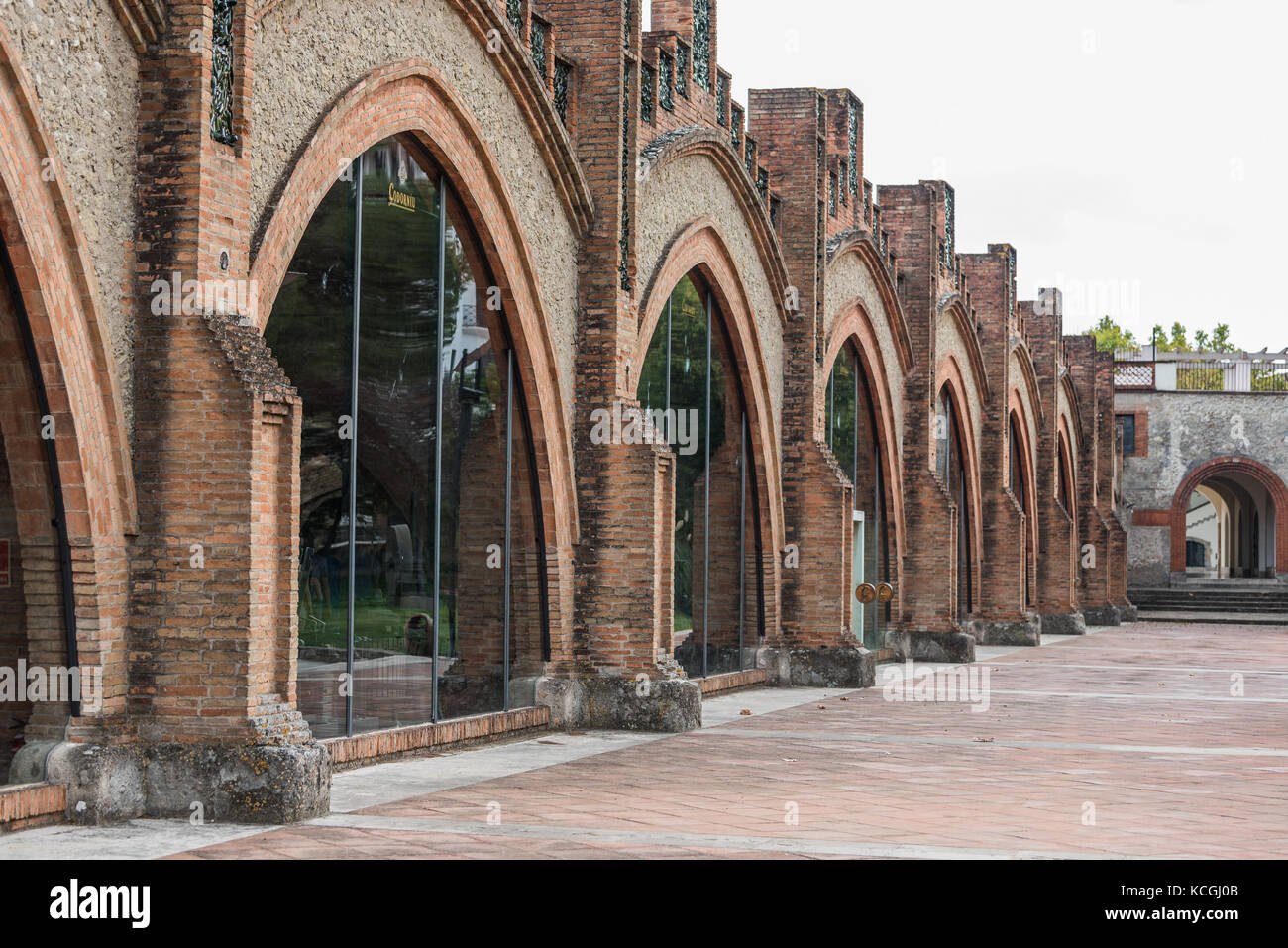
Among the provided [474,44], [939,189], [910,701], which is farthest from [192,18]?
[939,189]

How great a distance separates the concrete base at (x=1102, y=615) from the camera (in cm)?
4419

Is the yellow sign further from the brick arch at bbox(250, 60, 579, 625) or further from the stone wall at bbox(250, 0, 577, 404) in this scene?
the stone wall at bbox(250, 0, 577, 404)

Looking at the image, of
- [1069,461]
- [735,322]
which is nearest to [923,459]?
[735,322]

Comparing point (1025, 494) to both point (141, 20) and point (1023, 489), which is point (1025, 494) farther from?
point (141, 20)

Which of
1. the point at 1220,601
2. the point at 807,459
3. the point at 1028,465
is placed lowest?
the point at 1220,601

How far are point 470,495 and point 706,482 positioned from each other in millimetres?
5864

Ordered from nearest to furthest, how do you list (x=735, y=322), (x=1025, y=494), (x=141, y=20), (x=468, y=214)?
(x=141, y=20)
(x=468, y=214)
(x=735, y=322)
(x=1025, y=494)

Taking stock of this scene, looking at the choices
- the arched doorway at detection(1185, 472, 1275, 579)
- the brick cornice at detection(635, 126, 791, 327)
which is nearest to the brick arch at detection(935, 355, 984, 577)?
the brick cornice at detection(635, 126, 791, 327)

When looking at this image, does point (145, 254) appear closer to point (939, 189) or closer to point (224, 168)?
point (224, 168)

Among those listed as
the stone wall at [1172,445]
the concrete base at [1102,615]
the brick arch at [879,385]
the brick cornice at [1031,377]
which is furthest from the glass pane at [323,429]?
the stone wall at [1172,445]

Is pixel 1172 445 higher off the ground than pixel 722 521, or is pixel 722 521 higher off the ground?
pixel 1172 445

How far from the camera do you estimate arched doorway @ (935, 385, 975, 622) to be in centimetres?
2938

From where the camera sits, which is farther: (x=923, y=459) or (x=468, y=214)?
(x=923, y=459)

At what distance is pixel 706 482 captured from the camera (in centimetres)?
1870
